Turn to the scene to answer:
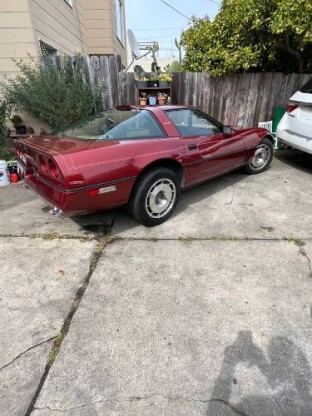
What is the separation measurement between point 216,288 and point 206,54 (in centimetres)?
552

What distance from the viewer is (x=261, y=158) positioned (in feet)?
16.6

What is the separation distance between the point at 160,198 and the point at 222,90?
14.7 feet

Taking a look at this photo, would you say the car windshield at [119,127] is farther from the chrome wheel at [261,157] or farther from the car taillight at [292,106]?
the car taillight at [292,106]

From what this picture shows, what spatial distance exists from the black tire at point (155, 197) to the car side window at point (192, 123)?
652 millimetres

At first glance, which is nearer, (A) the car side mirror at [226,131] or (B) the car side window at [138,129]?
(B) the car side window at [138,129]

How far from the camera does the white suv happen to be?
4.72 m

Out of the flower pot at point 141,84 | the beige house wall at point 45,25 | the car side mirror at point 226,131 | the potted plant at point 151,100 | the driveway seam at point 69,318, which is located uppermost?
the beige house wall at point 45,25

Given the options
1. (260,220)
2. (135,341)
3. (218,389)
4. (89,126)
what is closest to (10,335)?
(135,341)

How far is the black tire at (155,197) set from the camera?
3.19 metres

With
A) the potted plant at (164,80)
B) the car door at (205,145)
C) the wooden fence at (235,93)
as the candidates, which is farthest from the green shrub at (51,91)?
the car door at (205,145)

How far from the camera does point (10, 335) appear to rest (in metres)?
2.09

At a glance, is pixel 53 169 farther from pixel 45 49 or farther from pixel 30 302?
pixel 45 49

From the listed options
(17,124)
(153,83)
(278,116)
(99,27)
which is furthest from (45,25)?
(278,116)

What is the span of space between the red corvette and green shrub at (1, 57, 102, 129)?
240 cm
